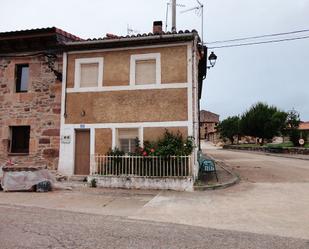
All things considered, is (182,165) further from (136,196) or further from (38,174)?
(38,174)

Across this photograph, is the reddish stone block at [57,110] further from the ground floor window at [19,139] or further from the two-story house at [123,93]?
the ground floor window at [19,139]

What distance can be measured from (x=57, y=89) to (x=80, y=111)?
1.38 m

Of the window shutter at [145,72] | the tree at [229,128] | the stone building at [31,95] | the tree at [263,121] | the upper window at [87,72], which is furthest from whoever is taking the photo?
the tree at [229,128]

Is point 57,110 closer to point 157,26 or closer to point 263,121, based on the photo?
point 157,26

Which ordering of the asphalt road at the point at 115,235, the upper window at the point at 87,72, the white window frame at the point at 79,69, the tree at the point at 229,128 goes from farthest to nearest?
the tree at the point at 229,128 → the upper window at the point at 87,72 → the white window frame at the point at 79,69 → the asphalt road at the point at 115,235

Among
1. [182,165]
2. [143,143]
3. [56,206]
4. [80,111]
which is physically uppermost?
[80,111]

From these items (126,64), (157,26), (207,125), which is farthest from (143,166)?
(207,125)

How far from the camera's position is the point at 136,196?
9969mm

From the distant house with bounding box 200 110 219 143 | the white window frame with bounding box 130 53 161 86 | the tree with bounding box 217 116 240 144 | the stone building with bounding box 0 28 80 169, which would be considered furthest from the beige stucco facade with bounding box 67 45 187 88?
the distant house with bounding box 200 110 219 143

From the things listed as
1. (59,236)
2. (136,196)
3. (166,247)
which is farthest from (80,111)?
(166,247)

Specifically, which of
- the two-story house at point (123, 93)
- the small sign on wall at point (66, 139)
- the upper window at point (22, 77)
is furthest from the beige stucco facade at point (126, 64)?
the upper window at point (22, 77)

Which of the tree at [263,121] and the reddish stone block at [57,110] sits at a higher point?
the tree at [263,121]

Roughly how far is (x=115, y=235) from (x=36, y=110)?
356 inches

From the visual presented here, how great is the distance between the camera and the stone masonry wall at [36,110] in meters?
13.1
